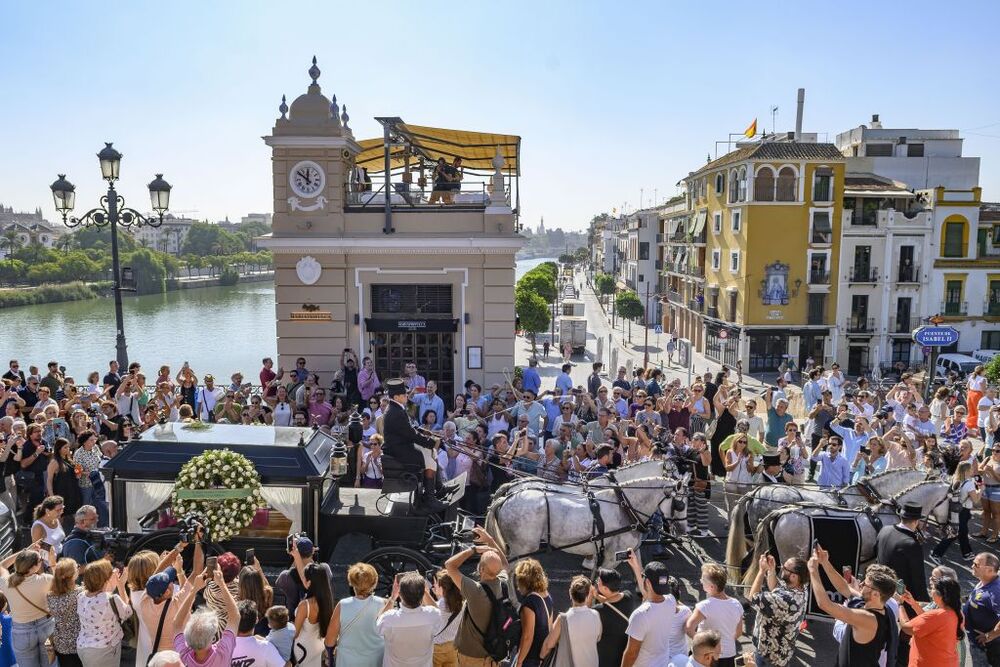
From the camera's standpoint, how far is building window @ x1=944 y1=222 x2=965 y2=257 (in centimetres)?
3866

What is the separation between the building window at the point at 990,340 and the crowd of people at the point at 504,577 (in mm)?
30889

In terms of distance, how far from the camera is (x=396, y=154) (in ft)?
66.4

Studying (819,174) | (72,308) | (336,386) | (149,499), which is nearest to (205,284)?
(72,308)

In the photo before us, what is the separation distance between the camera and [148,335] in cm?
5153

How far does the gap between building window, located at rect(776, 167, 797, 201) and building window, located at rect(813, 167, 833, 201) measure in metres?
1.02

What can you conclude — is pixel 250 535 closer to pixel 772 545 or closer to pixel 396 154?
pixel 772 545

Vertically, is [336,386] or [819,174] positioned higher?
[819,174]

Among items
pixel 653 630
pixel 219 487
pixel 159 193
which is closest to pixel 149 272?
pixel 159 193

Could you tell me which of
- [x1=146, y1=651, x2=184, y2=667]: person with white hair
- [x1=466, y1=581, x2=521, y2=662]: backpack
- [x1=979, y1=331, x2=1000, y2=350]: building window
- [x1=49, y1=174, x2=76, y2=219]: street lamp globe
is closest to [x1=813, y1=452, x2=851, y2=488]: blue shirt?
[x1=466, y1=581, x2=521, y2=662]: backpack

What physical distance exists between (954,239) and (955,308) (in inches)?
139

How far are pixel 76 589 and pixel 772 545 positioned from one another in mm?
6426

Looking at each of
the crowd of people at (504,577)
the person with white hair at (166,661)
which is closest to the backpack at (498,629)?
the crowd of people at (504,577)

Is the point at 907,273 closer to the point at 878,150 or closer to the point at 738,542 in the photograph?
the point at 878,150

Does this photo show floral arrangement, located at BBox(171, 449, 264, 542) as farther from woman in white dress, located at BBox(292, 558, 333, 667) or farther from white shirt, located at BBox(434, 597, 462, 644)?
white shirt, located at BBox(434, 597, 462, 644)
